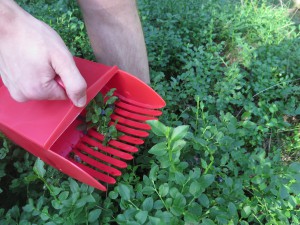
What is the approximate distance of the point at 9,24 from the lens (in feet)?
3.69

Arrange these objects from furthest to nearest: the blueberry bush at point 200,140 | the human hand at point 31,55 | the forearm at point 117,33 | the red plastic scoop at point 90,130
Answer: the forearm at point 117,33, the red plastic scoop at point 90,130, the blueberry bush at point 200,140, the human hand at point 31,55

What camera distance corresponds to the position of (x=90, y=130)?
5.35ft

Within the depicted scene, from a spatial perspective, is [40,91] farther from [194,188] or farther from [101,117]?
[194,188]

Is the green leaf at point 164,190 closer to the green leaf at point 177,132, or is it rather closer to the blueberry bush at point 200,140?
the blueberry bush at point 200,140

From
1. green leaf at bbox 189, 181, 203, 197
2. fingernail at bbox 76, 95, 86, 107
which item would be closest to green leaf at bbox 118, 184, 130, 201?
green leaf at bbox 189, 181, 203, 197

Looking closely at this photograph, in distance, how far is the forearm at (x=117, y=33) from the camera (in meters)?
1.71

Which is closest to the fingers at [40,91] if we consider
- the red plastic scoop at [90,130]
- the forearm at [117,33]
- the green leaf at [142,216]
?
the red plastic scoop at [90,130]

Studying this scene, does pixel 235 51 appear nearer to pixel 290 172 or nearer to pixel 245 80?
pixel 245 80

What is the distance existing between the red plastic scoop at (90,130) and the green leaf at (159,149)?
10.1 inches

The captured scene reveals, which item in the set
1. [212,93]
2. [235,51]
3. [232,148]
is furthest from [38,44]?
[235,51]

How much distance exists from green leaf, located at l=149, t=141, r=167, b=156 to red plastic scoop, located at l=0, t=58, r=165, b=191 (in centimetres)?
26

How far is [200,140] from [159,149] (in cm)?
27

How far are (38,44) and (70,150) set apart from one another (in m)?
0.61

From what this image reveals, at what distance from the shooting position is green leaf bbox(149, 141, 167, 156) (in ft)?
3.79
